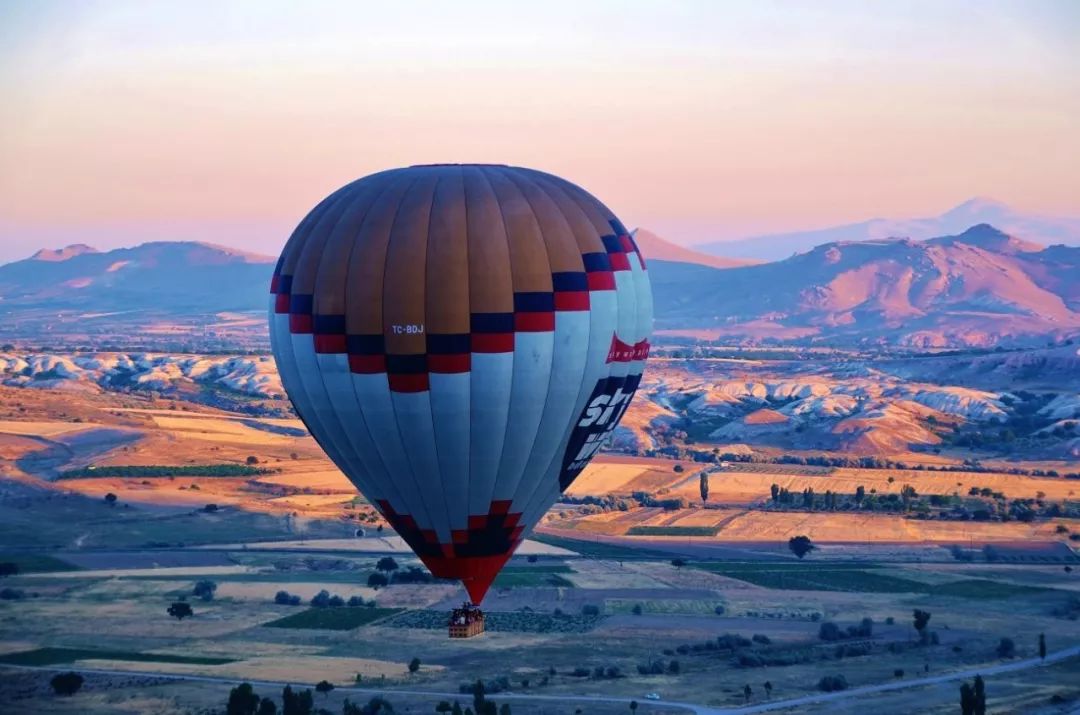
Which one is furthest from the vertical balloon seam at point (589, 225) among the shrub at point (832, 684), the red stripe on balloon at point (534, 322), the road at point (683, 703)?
the shrub at point (832, 684)

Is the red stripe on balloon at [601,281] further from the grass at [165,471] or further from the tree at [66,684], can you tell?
the grass at [165,471]

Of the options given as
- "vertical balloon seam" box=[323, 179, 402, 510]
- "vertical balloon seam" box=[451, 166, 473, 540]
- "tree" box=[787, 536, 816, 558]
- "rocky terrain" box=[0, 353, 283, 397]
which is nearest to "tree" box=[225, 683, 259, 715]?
"vertical balloon seam" box=[323, 179, 402, 510]

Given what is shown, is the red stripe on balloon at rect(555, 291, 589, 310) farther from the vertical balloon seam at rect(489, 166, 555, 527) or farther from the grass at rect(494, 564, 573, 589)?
the grass at rect(494, 564, 573, 589)

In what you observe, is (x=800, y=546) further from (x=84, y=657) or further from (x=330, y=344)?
(x=330, y=344)

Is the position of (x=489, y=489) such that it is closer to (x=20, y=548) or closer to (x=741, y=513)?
(x=20, y=548)

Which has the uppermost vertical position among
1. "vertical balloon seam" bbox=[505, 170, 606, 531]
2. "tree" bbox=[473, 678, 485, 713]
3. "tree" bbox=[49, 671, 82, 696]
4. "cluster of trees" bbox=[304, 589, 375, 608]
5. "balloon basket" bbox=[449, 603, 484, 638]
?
"vertical balloon seam" bbox=[505, 170, 606, 531]

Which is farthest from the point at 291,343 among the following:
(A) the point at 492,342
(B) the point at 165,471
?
(B) the point at 165,471
